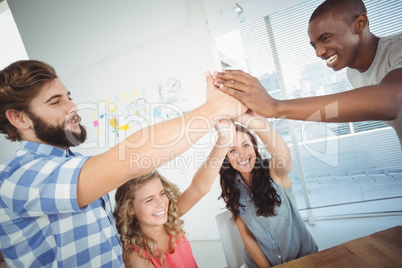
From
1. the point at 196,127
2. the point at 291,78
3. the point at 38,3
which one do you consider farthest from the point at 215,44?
the point at 38,3

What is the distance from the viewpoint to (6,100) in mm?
885

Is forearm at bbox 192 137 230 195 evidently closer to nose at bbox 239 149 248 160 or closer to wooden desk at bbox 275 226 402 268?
nose at bbox 239 149 248 160

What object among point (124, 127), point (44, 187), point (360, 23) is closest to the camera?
point (44, 187)

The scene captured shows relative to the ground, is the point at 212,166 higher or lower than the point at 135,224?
higher

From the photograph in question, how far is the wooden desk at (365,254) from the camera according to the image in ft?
2.39

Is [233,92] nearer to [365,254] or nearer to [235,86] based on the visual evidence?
[235,86]

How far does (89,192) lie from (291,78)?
88.0 inches

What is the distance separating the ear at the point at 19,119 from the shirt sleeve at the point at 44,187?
0.87 ft

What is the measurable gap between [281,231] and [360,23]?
121 centimetres

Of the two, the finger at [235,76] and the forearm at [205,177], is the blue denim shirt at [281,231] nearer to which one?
the forearm at [205,177]

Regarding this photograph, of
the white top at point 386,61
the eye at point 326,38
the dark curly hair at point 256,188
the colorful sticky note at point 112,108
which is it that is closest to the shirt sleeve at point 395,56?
the white top at point 386,61

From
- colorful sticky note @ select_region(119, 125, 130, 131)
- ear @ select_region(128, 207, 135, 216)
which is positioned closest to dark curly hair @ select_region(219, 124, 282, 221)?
ear @ select_region(128, 207, 135, 216)

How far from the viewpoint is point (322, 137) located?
232 cm

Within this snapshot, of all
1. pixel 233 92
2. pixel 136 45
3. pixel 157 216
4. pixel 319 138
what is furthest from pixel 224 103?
pixel 136 45
